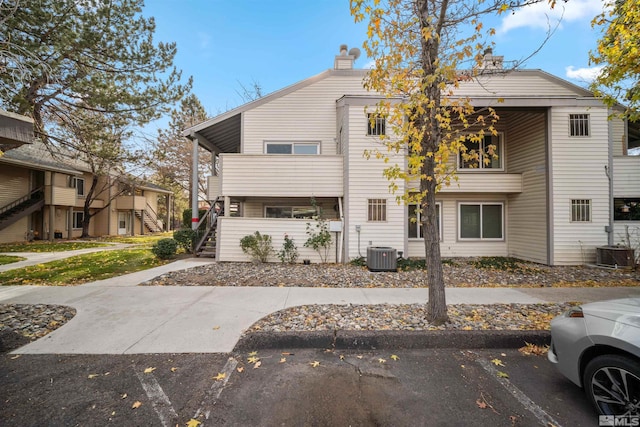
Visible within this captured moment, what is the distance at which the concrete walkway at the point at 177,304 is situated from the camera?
3721 millimetres

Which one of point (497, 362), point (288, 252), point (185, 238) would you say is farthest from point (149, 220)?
point (497, 362)

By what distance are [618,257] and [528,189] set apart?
3.40 m

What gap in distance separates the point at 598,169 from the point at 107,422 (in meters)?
14.4

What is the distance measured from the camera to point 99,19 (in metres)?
8.13

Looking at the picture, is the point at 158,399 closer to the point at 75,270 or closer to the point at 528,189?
the point at 75,270

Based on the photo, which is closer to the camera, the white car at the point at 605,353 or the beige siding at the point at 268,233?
the white car at the point at 605,353

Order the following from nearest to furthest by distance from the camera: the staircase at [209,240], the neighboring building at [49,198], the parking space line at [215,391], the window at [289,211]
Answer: the parking space line at [215,391] → the staircase at [209,240] → the window at [289,211] → the neighboring building at [49,198]

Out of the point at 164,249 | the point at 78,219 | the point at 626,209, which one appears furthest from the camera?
the point at 78,219

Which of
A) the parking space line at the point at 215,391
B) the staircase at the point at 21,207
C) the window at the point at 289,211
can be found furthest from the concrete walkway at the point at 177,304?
the staircase at the point at 21,207

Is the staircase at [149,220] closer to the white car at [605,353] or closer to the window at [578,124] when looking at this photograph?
the white car at [605,353]

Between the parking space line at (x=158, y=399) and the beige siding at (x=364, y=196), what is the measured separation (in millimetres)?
7098

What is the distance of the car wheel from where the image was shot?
2.13 metres

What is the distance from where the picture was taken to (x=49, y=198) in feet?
57.2

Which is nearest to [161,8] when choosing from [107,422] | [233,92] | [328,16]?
[328,16]
